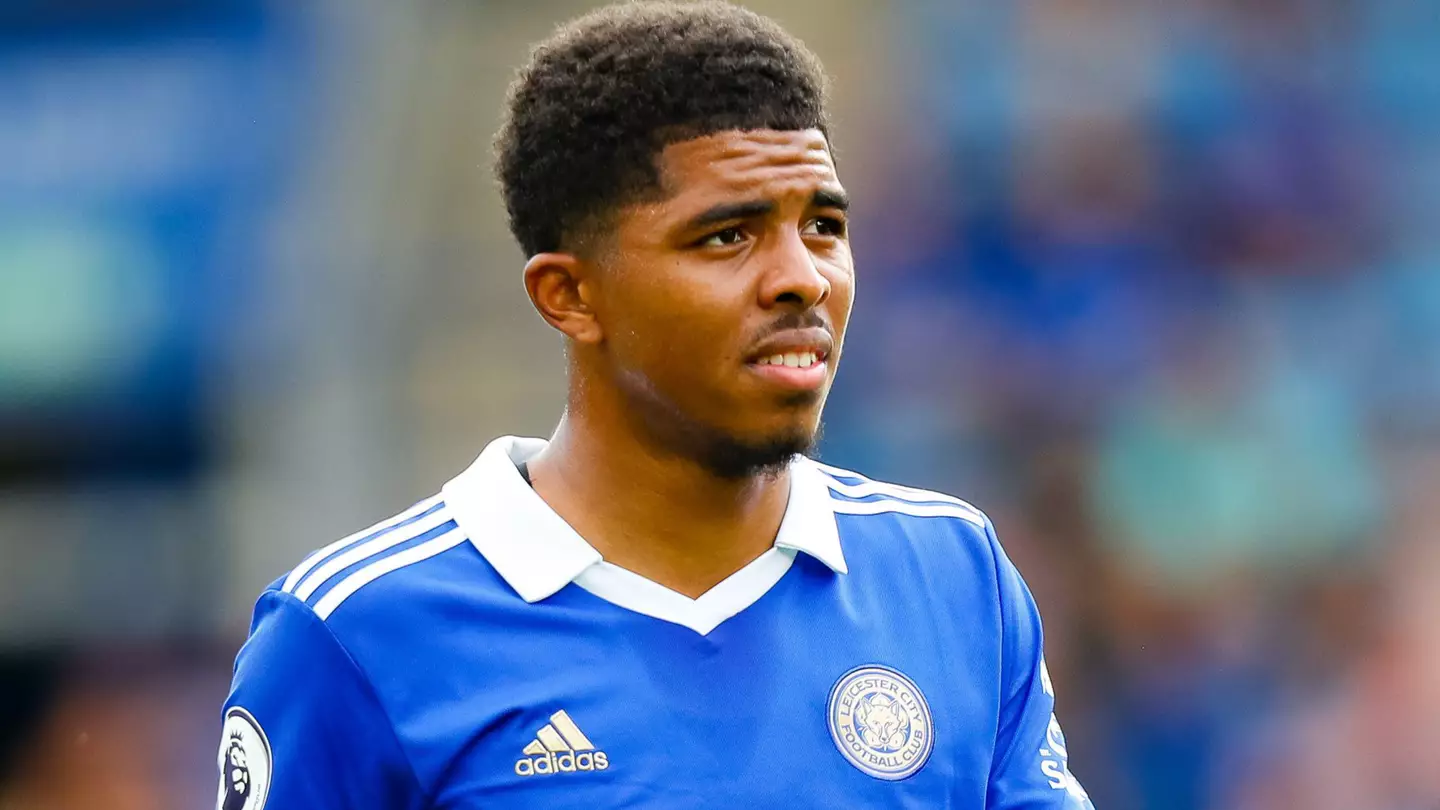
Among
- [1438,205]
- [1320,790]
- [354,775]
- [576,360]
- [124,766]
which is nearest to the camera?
[354,775]

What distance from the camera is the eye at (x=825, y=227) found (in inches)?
89.8

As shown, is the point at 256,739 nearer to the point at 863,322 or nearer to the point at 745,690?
the point at 745,690

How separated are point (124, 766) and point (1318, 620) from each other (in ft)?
13.0

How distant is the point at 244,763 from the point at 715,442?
70 cm

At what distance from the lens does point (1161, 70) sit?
6.41 m

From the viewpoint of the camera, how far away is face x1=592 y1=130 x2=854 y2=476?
2.18m

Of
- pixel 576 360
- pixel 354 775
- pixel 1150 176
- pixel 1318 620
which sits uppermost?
pixel 1150 176

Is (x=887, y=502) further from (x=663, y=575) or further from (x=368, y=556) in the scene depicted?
(x=368, y=556)

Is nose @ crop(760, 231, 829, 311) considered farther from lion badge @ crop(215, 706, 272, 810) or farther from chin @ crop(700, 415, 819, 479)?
lion badge @ crop(215, 706, 272, 810)

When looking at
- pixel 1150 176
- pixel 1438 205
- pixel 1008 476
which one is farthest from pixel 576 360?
pixel 1438 205

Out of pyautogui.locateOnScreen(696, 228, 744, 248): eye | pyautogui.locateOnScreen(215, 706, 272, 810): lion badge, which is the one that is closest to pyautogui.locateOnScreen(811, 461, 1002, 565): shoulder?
pyautogui.locateOnScreen(696, 228, 744, 248): eye

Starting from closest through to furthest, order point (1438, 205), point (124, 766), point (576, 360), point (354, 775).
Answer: point (354, 775) < point (576, 360) < point (124, 766) < point (1438, 205)

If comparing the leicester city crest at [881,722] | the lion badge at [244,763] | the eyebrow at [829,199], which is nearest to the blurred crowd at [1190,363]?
the leicester city crest at [881,722]

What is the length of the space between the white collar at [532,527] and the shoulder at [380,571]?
3 centimetres
